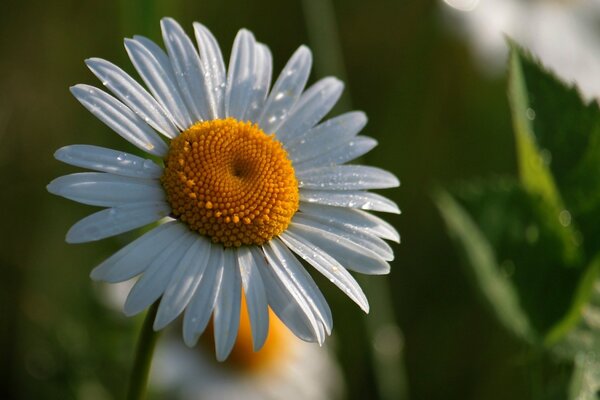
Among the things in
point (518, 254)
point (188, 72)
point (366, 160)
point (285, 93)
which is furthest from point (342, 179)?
point (366, 160)

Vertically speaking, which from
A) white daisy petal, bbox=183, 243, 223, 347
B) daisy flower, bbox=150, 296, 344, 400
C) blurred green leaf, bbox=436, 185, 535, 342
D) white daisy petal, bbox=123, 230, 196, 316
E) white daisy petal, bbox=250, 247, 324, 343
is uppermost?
white daisy petal, bbox=123, 230, 196, 316

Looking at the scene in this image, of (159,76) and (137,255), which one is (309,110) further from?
(137,255)

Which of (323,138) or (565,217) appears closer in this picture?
(323,138)

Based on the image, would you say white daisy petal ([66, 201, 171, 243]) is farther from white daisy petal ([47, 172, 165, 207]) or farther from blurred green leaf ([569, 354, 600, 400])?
blurred green leaf ([569, 354, 600, 400])

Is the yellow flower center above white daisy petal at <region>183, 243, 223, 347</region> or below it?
above

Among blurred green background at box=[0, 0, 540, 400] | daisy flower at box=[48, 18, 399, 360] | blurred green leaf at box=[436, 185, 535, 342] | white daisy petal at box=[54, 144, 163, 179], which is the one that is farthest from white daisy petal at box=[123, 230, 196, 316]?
blurred green background at box=[0, 0, 540, 400]

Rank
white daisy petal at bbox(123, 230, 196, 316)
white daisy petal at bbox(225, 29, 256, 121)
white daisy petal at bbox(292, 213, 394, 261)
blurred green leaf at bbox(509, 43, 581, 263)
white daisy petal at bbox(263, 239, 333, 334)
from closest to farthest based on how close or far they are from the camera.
Answer: white daisy petal at bbox(123, 230, 196, 316), white daisy petal at bbox(263, 239, 333, 334), white daisy petal at bbox(292, 213, 394, 261), white daisy petal at bbox(225, 29, 256, 121), blurred green leaf at bbox(509, 43, 581, 263)
